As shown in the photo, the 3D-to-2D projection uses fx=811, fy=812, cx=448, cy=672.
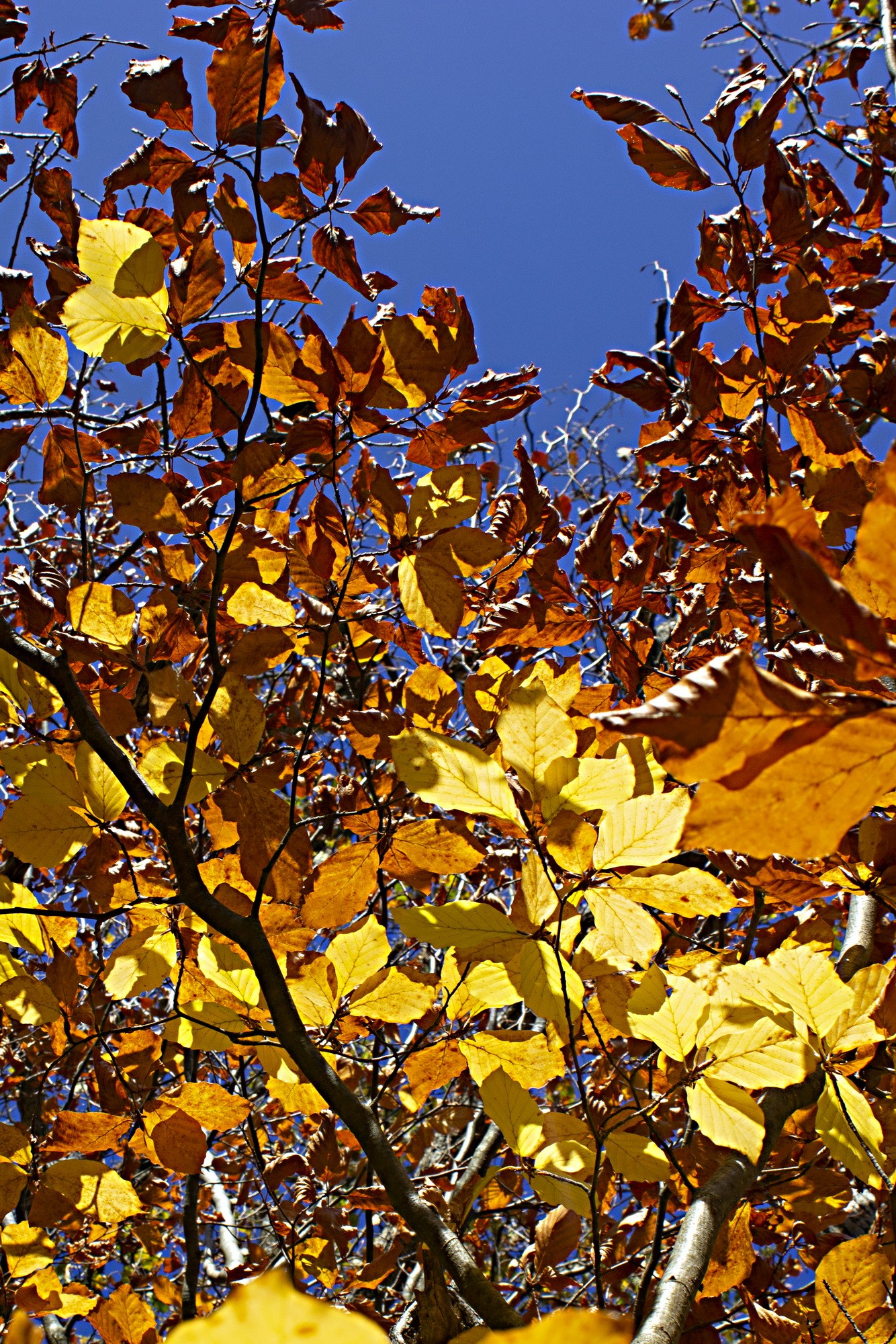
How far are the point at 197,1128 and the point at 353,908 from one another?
0.35 meters

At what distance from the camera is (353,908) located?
1.10 meters

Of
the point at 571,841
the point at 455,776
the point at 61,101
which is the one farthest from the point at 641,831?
the point at 61,101

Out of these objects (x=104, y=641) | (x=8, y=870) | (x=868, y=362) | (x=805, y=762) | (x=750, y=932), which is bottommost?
(x=805, y=762)

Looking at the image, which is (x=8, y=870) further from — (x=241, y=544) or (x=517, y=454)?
(x=517, y=454)

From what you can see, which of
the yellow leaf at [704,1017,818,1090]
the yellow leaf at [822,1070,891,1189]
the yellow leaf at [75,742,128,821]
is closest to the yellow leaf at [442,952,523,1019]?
the yellow leaf at [704,1017,818,1090]

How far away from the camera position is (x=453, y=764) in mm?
801

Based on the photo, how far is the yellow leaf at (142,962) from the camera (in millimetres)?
1066

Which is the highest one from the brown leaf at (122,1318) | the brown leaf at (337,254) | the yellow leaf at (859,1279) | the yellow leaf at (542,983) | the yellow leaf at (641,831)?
the brown leaf at (337,254)

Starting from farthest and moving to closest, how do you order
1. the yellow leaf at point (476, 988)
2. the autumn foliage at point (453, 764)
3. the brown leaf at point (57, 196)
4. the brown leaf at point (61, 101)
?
the brown leaf at point (61, 101), the brown leaf at point (57, 196), the yellow leaf at point (476, 988), the autumn foliage at point (453, 764)

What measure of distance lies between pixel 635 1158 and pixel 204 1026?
56cm

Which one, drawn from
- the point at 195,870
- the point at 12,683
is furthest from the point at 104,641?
the point at 195,870

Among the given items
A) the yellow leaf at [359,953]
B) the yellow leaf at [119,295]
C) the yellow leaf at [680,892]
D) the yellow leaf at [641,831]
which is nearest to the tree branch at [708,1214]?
the yellow leaf at [680,892]

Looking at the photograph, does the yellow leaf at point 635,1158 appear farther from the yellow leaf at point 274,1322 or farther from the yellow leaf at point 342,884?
the yellow leaf at point 274,1322

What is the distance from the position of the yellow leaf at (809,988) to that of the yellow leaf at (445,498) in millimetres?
700
